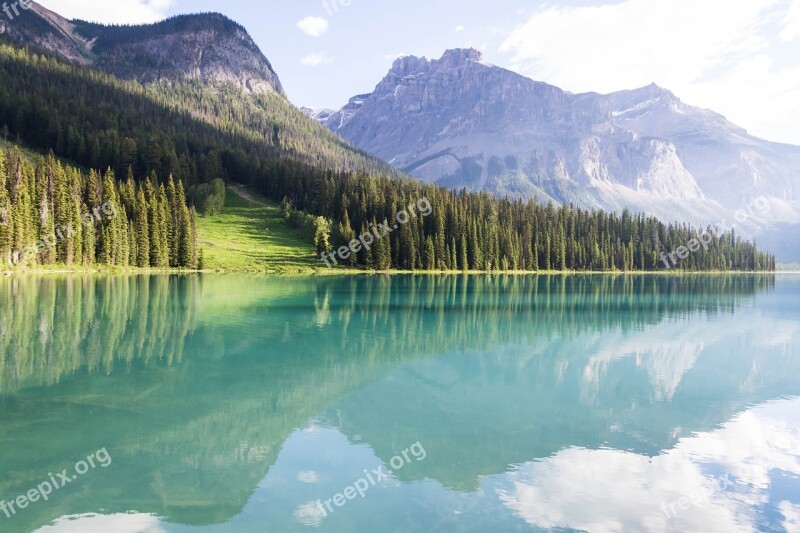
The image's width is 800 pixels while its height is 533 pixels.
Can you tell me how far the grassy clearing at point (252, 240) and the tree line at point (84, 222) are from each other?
30.6 ft

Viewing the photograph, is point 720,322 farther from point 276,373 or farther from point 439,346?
point 276,373

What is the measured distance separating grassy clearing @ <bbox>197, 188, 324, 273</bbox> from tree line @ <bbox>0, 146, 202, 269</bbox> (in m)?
9.31

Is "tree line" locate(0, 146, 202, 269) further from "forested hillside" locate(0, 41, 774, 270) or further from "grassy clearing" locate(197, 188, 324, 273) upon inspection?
"forested hillside" locate(0, 41, 774, 270)

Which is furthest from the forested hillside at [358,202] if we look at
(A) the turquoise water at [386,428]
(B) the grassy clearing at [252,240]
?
(A) the turquoise water at [386,428]

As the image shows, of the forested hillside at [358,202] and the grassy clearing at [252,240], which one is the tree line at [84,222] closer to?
the grassy clearing at [252,240]

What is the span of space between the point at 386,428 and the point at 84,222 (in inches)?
3905

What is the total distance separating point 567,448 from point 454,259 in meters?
128

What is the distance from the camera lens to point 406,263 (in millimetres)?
141125

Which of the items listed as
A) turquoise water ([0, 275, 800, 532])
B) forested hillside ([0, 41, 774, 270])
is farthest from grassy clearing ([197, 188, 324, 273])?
turquoise water ([0, 275, 800, 532])

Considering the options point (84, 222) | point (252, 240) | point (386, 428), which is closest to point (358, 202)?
point (252, 240)

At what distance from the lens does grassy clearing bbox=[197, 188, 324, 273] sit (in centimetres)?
12500

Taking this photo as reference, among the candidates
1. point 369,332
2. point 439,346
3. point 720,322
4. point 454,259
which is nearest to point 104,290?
point 369,332

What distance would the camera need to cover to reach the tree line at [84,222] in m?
90.2

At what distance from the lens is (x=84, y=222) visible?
10169cm
